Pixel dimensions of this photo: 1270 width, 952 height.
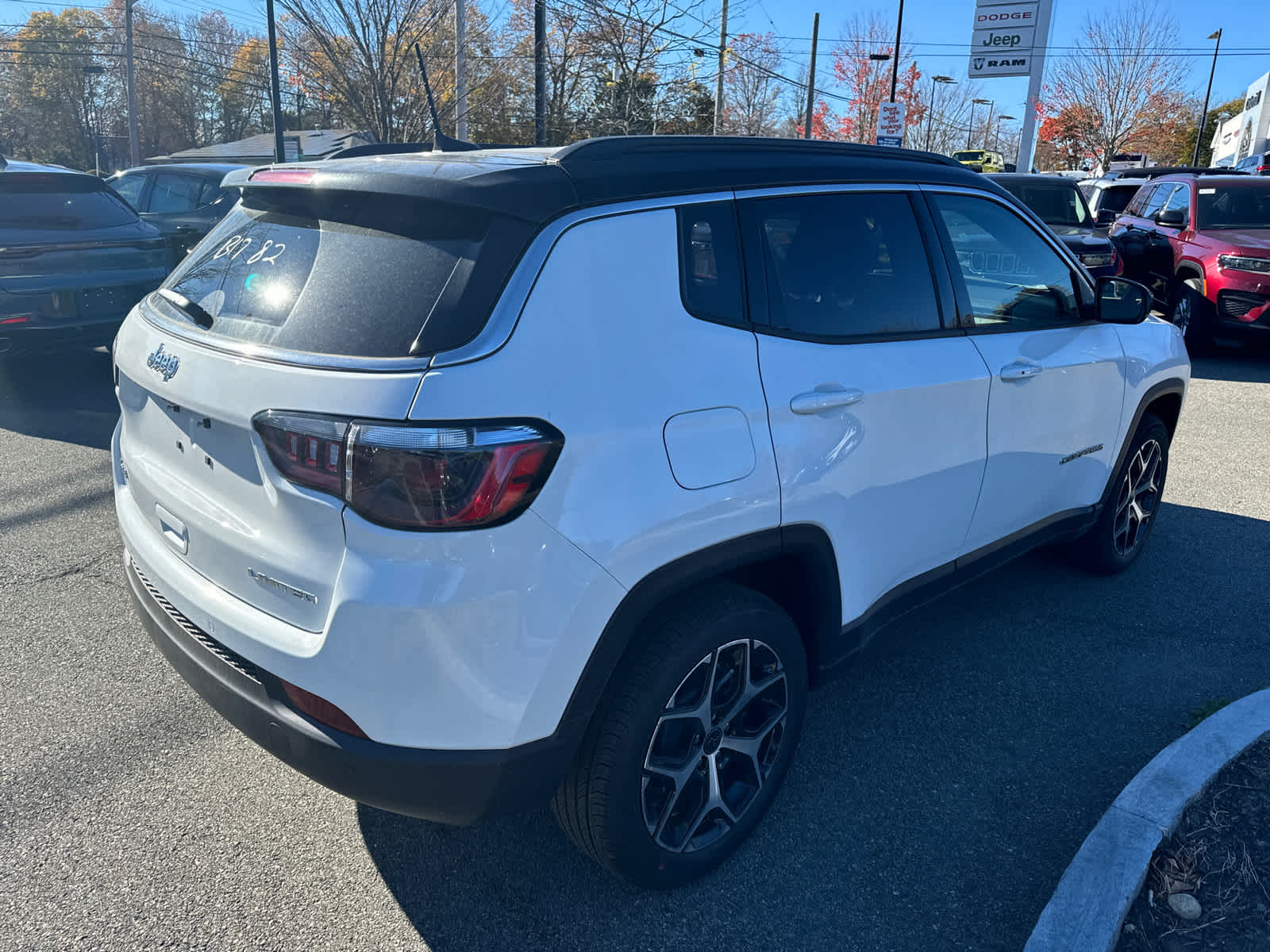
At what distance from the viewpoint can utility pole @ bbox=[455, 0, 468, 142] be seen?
16.4 m

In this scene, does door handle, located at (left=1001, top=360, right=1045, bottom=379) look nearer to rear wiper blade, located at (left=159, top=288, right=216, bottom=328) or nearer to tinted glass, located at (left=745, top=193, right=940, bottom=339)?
tinted glass, located at (left=745, top=193, right=940, bottom=339)

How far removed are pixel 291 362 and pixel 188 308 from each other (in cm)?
69

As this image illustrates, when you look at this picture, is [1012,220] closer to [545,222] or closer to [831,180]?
[831,180]

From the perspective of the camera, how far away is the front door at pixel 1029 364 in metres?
3.26

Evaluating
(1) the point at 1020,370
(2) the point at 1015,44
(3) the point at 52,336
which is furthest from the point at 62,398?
(2) the point at 1015,44

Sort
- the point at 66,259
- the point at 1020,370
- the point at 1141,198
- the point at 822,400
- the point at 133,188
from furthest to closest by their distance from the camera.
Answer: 1. the point at 1141,198
2. the point at 133,188
3. the point at 66,259
4. the point at 1020,370
5. the point at 822,400

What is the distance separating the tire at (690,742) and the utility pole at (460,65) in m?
16.2

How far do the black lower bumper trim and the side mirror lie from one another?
113 inches

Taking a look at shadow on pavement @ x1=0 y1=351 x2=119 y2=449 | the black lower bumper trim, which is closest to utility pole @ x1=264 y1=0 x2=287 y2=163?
shadow on pavement @ x1=0 y1=351 x2=119 y2=449

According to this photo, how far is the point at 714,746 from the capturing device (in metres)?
2.52

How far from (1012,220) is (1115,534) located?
66.7 inches

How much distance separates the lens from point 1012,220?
358 centimetres

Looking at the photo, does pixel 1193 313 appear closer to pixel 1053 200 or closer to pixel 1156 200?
pixel 1053 200

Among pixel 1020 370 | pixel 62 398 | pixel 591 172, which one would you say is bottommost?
pixel 62 398
